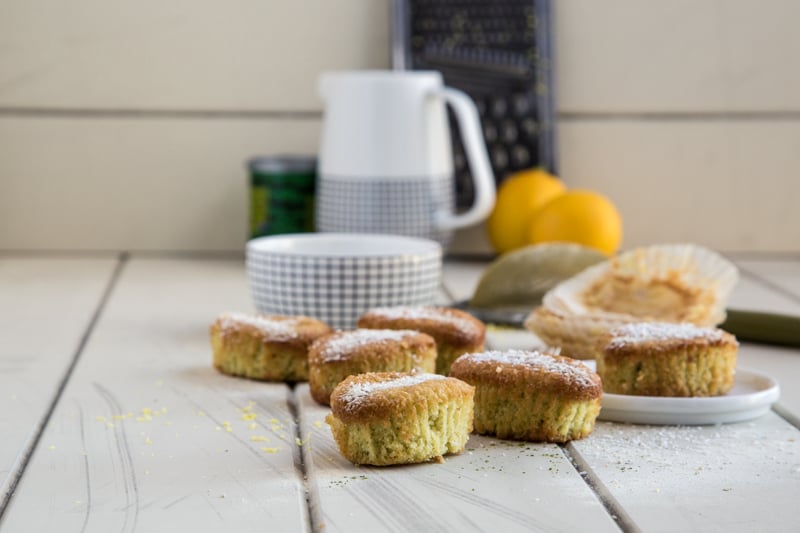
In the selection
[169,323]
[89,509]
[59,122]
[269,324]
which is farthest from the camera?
[59,122]

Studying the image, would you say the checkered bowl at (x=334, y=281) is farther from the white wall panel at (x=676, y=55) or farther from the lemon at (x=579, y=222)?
the white wall panel at (x=676, y=55)

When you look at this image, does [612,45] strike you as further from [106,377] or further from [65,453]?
[65,453]

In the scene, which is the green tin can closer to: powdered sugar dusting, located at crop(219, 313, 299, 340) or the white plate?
powdered sugar dusting, located at crop(219, 313, 299, 340)

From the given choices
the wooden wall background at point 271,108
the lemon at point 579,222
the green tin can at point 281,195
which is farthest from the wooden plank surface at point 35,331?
the lemon at point 579,222

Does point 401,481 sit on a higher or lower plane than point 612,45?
lower

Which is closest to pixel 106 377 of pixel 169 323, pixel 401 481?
pixel 169 323
